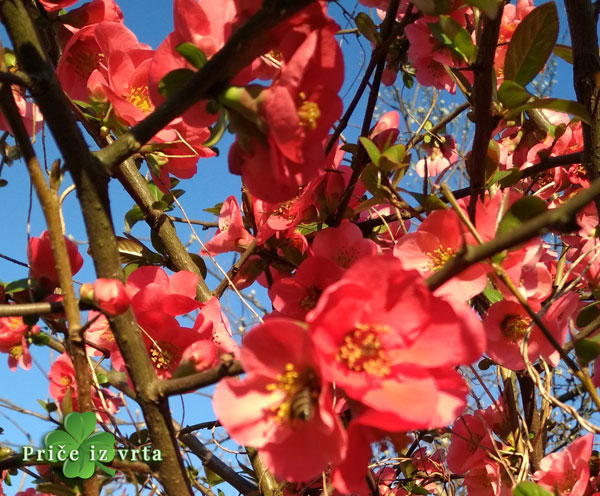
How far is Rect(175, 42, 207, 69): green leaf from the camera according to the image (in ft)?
1.96

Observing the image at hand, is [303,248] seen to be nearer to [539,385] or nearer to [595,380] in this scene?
[539,385]

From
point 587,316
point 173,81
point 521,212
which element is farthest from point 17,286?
point 587,316

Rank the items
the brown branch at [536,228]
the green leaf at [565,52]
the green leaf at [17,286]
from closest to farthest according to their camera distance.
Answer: the brown branch at [536,228] < the green leaf at [17,286] < the green leaf at [565,52]

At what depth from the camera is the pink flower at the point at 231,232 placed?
119 cm

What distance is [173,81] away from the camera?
62 centimetres

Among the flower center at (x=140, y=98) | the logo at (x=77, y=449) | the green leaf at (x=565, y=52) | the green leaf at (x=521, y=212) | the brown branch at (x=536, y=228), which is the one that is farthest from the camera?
the green leaf at (x=565, y=52)

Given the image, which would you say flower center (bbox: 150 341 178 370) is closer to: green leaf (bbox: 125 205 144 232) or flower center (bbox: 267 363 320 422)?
flower center (bbox: 267 363 320 422)

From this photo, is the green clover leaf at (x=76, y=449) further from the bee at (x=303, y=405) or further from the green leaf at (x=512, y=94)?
the green leaf at (x=512, y=94)

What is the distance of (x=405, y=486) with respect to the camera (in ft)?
4.79

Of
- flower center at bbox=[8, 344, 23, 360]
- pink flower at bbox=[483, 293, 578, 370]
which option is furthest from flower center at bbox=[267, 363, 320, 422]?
flower center at bbox=[8, 344, 23, 360]

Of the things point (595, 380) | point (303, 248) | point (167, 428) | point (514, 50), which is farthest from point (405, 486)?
point (514, 50)

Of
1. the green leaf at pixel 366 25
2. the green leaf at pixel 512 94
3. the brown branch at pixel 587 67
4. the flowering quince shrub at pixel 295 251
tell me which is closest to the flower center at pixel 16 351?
the flowering quince shrub at pixel 295 251

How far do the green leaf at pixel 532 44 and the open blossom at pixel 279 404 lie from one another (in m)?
0.53

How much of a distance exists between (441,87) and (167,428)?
1.12 metres
